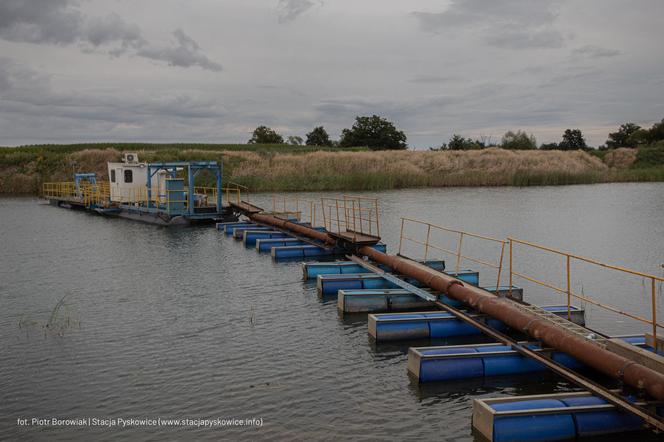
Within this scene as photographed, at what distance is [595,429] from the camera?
855 cm

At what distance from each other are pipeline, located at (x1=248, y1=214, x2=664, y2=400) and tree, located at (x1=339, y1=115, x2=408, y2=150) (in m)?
95.2

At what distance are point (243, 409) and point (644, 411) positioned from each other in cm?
626

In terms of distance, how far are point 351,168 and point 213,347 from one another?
57.3m

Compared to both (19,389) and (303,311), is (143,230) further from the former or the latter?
(19,389)

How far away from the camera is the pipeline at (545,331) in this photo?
354 inches

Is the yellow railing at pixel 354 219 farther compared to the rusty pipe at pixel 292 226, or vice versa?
the rusty pipe at pixel 292 226

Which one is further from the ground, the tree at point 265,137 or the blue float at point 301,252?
the tree at point 265,137

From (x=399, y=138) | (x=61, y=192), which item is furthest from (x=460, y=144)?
(x=61, y=192)

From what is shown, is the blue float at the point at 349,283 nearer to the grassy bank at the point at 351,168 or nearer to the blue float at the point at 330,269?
the blue float at the point at 330,269

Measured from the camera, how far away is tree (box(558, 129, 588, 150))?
136000 millimetres

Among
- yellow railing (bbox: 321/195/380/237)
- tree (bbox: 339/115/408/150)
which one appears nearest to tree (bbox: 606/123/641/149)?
tree (bbox: 339/115/408/150)

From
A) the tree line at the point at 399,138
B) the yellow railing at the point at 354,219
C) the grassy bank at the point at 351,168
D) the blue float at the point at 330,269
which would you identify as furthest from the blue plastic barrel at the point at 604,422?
the tree line at the point at 399,138

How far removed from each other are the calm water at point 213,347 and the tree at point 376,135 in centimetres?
8599

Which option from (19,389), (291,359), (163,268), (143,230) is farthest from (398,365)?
(143,230)
